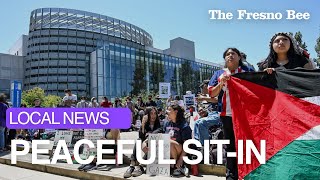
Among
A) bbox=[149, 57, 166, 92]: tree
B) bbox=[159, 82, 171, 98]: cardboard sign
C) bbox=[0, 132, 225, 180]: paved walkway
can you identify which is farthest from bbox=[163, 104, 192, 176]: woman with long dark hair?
bbox=[149, 57, 166, 92]: tree

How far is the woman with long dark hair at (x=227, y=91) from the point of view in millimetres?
3408

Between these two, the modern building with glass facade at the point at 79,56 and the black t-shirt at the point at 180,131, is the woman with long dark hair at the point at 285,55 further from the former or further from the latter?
the modern building with glass facade at the point at 79,56

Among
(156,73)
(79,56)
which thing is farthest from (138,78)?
(79,56)

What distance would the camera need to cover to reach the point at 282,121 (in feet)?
10.5

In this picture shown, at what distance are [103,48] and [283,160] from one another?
5001 cm

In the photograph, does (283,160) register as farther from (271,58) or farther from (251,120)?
(271,58)

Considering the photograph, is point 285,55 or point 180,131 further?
point 180,131

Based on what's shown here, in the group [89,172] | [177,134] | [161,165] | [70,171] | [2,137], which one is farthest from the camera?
[2,137]

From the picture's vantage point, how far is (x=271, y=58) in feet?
Answer: 11.3

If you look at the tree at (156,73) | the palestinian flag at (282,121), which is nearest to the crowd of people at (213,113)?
the palestinian flag at (282,121)

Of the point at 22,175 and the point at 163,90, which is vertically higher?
the point at 163,90

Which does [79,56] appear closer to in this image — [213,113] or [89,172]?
[89,172]

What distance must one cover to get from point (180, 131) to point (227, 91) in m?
2.07

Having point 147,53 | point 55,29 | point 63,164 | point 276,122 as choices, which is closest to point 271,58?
point 276,122
